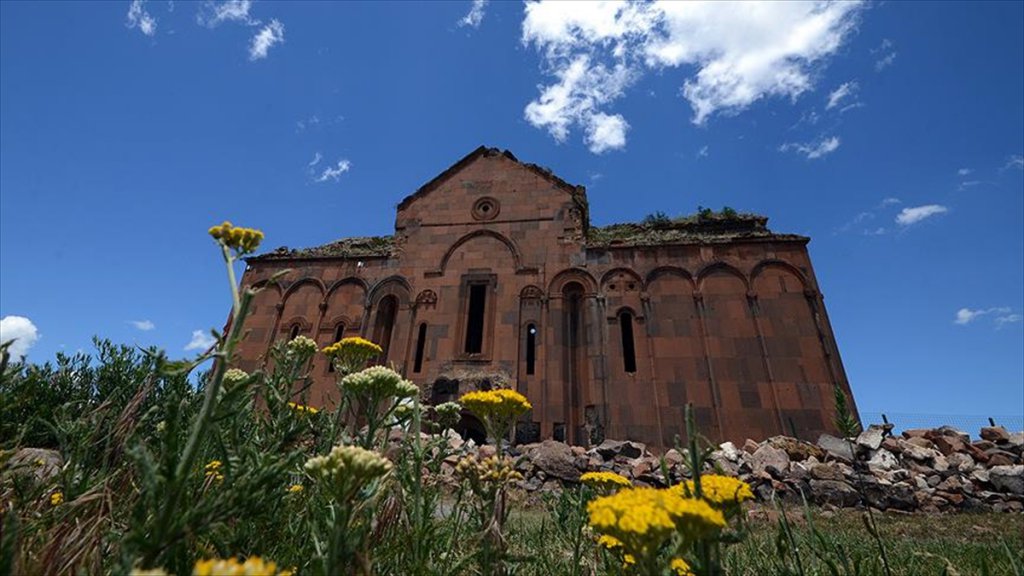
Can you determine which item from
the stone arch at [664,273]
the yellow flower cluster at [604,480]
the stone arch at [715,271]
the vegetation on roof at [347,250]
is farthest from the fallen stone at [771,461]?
the vegetation on roof at [347,250]

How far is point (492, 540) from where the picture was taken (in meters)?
1.95

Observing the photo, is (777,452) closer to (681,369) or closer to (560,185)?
(681,369)

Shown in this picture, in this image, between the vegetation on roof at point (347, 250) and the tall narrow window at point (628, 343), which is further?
the vegetation on roof at point (347, 250)

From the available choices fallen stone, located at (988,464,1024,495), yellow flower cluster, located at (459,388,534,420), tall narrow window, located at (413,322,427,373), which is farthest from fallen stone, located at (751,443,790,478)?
tall narrow window, located at (413,322,427,373)

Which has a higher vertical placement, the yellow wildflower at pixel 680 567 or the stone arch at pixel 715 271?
the stone arch at pixel 715 271

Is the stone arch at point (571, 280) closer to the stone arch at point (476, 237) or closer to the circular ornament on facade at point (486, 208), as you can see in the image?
the stone arch at point (476, 237)

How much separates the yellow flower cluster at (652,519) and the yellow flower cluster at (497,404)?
1181 millimetres

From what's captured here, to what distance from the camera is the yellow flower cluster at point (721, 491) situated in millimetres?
1642

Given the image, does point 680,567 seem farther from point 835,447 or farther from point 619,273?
point 619,273

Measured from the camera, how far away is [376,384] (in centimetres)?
254

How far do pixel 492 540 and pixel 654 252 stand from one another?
13031 millimetres

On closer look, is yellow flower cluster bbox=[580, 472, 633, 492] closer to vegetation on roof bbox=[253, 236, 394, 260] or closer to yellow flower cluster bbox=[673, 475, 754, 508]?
yellow flower cluster bbox=[673, 475, 754, 508]

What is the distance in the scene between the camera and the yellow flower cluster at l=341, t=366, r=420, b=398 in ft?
8.13

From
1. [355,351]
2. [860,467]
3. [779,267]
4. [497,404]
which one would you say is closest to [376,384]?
[497,404]
